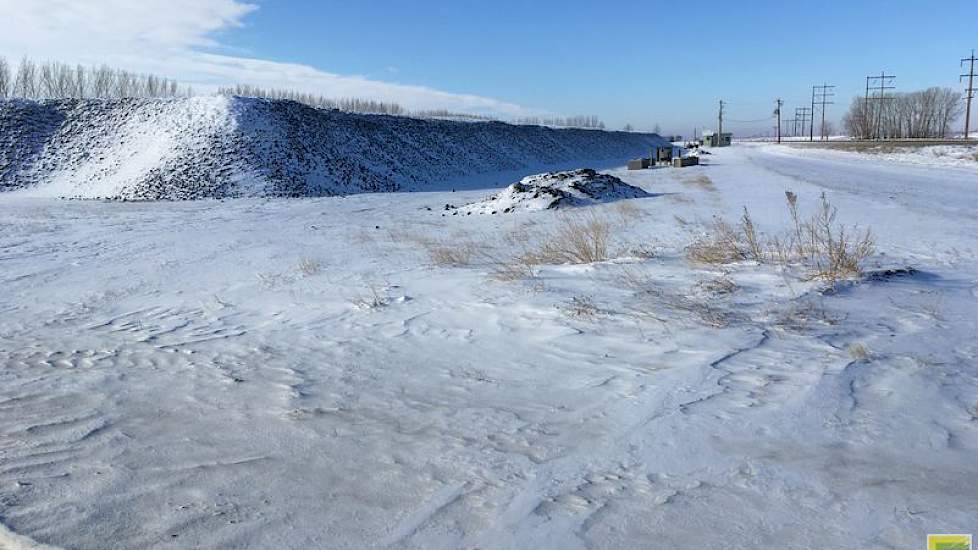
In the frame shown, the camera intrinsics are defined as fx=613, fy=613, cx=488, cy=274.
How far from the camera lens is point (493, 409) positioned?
3844 millimetres

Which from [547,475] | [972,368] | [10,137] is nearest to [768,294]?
[972,368]

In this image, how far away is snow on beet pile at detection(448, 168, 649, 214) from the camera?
1700 centimetres

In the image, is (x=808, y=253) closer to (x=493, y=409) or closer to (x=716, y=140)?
(x=493, y=409)

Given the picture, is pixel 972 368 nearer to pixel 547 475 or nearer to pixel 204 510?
pixel 547 475

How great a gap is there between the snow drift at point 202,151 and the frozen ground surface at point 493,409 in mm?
17600

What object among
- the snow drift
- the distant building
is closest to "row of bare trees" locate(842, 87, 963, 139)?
the distant building

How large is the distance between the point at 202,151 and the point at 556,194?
55.1 feet

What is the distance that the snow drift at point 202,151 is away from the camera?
24484mm

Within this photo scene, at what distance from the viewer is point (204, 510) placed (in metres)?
2.70

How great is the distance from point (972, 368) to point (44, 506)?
5.45 m

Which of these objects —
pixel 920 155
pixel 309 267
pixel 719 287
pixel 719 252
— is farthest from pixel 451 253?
pixel 920 155

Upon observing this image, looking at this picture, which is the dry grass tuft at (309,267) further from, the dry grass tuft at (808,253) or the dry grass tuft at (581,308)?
the dry grass tuft at (808,253)

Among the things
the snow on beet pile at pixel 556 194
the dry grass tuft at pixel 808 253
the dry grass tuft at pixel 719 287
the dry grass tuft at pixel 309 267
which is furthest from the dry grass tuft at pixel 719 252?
the snow on beet pile at pixel 556 194

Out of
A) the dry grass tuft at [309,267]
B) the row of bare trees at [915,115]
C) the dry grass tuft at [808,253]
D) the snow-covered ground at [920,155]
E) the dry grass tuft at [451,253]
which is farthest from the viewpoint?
the row of bare trees at [915,115]
